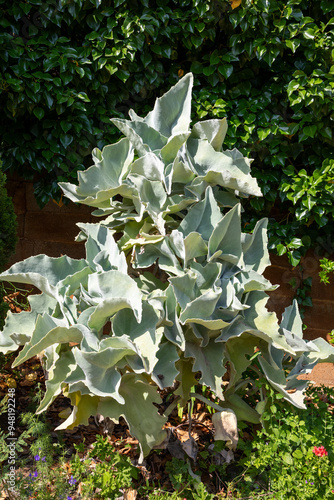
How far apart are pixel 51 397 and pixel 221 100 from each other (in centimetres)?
205

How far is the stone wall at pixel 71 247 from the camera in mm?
3385

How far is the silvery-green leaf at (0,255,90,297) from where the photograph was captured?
1.79 meters

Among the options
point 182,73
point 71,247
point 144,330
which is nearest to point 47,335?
point 144,330

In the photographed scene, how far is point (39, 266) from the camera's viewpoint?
191cm

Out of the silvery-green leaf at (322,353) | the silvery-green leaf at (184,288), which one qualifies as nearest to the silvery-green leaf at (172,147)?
the silvery-green leaf at (184,288)

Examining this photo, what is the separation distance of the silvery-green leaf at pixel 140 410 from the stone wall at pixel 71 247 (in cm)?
172

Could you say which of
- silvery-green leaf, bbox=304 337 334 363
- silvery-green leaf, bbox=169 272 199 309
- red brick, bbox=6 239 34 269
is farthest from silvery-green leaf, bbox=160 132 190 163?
red brick, bbox=6 239 34 269

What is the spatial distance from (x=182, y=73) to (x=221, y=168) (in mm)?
1386

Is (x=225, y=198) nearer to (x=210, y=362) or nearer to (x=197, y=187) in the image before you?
(x=197, y=187)

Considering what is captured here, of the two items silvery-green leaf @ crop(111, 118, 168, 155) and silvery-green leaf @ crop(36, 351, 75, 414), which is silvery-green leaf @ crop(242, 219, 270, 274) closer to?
silvery-green leaf @ crop(111, 118, 168, 155)

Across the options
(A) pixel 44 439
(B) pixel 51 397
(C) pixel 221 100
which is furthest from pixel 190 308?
(C) pixel 221 100

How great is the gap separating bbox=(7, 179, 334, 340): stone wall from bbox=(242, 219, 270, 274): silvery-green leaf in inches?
53.8

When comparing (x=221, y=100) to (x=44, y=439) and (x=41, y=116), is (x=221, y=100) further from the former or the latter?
(x=44, y=439)

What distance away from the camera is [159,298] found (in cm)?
182
